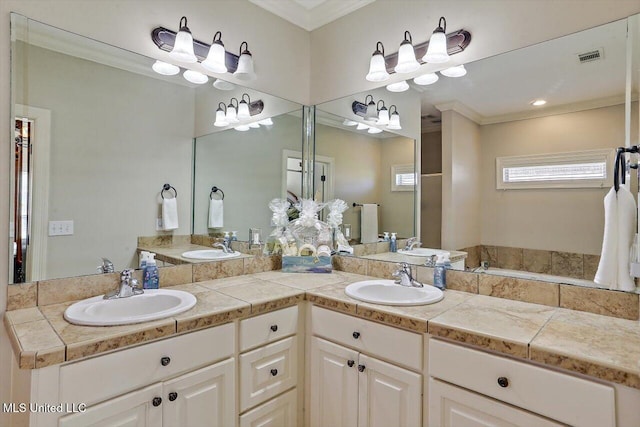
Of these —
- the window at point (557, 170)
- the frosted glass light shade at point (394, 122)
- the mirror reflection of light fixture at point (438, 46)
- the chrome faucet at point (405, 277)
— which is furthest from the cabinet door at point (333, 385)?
the mirror reflection of light fixture at point (438, 46)

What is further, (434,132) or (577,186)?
(434,132)

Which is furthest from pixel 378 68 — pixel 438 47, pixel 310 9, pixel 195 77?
pixel 195 77

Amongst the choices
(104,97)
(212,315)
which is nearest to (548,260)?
(212,315)

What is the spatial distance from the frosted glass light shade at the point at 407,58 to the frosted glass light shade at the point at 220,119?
1085mm

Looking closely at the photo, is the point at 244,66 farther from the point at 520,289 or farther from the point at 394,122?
the point at 520,289

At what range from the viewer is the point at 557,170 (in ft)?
5.04

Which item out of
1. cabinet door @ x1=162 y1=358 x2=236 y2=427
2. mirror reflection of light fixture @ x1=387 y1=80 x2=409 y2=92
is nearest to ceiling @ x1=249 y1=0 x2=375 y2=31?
mirror reflection of light fixture @ x1=387 y1=80 x2=409 y2=92

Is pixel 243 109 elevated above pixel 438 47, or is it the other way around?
pixel 438 47

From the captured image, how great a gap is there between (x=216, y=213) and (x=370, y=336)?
118 centimetres

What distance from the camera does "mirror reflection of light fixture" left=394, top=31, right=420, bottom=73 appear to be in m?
1.93

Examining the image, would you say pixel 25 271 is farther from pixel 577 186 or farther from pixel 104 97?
pixel 577 186

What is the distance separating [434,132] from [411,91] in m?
0.29

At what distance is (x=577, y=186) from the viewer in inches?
58.8

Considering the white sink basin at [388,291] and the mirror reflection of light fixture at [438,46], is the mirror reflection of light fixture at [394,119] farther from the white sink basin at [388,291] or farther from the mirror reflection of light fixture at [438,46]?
the white sink basin at [388,291]
